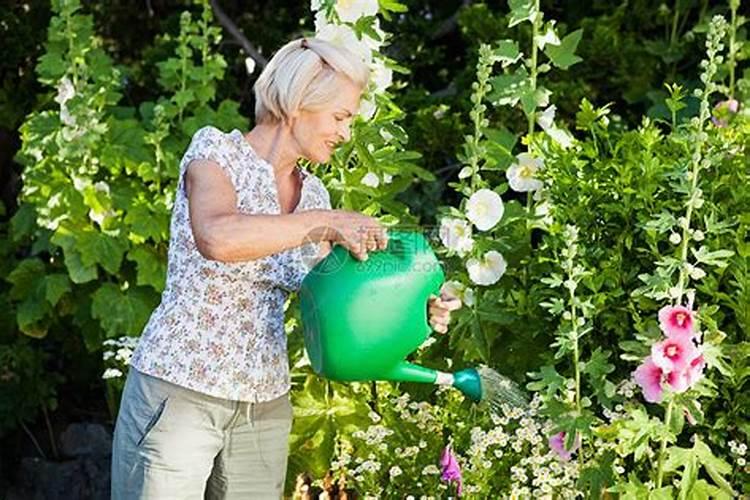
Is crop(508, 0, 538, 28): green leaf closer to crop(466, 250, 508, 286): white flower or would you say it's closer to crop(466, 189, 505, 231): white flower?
crop(466, 189, 505, 231): white flower

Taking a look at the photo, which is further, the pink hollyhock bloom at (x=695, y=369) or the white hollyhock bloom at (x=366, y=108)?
the white hollyhock bloom at (x=366, y=108)

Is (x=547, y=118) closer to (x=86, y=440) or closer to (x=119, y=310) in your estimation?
(x=119, y=310)

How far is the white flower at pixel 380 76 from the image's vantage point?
3135 mm

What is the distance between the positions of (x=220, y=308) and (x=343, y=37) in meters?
0.85

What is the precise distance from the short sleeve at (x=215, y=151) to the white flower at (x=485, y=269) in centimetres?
83

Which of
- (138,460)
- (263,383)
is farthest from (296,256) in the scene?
(138,460)

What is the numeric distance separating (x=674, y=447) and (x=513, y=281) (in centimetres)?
59

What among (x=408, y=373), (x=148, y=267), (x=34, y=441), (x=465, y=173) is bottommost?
(x=34, y=441)

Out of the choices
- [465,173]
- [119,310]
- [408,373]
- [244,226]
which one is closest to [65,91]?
[119,310]

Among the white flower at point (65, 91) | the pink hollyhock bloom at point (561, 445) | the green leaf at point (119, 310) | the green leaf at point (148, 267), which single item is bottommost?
the pink hollyhock bloom at point (561, 445)

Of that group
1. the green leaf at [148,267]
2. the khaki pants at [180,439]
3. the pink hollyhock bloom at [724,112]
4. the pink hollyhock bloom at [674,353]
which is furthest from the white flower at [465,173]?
the green leaf at [148,267]

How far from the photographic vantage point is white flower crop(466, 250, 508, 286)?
3004 mm

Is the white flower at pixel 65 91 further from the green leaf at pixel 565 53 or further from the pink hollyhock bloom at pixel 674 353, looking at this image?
the pink hollyhock bloom at pixel 674 353

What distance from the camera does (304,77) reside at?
2.32 m
